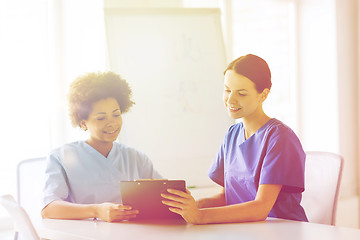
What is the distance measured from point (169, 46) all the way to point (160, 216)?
1255mm

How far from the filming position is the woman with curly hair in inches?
65.0

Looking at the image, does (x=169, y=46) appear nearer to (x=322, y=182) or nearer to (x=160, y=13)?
(x=160, y=13)

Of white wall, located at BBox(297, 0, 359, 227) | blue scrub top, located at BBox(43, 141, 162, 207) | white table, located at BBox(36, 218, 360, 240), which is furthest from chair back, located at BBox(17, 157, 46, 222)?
white wall, located at BBox(297, 0, 359, 227)

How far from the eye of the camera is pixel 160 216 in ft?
4.76

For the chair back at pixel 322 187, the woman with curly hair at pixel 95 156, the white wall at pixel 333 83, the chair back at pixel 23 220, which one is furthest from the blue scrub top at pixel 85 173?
the white wall at pixel 333 83

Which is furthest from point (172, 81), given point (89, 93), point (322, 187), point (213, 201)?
point (322, 187)

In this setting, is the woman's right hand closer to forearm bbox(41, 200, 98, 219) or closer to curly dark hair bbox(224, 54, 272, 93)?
forearm bbox(41, 200, 98, 219)

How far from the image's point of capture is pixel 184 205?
53.3 inches

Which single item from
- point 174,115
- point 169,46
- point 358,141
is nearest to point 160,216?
point 174,115

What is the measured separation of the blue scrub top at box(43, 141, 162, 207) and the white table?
231 millimetres

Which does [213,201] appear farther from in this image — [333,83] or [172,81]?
[333,83]

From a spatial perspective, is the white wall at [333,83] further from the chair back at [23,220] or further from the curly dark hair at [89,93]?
the chair back at [23,220]

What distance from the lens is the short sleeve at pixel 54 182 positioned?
1.57 m

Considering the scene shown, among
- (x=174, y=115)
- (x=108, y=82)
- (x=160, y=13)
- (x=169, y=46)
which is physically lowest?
(x=174, y=115)
